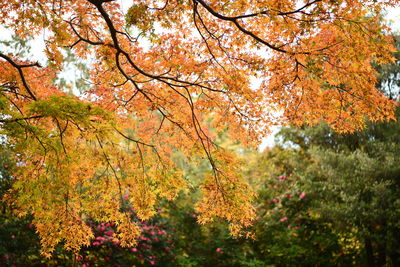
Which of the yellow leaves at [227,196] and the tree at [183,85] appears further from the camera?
the yellow leaves at [227,196]

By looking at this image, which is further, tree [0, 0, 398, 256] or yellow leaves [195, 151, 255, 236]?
yellow leaves [195, 151, 255, 236]

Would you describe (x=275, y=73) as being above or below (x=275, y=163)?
below

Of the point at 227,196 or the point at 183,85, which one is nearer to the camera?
the point at 227,196

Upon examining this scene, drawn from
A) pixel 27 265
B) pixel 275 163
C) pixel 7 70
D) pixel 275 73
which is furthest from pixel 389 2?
pixel 27 265

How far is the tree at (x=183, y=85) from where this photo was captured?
3.60 m

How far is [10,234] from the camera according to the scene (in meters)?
6.23

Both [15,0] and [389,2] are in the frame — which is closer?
[389,2]

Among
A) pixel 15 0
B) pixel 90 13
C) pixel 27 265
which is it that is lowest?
pixel 27 265

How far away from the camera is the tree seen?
3600 mm

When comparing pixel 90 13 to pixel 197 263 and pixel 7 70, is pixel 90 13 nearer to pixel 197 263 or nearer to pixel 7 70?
pixel 7 70

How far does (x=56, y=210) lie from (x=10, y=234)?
9.44 ft

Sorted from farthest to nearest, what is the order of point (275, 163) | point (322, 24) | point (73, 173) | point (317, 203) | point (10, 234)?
1. point (275, 163)
2. point (317, 203)
3. point (10, 234)
4. point (73, 173)
5. point (322, 24)

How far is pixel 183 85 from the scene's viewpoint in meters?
4.46

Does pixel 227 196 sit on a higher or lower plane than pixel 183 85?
lower
